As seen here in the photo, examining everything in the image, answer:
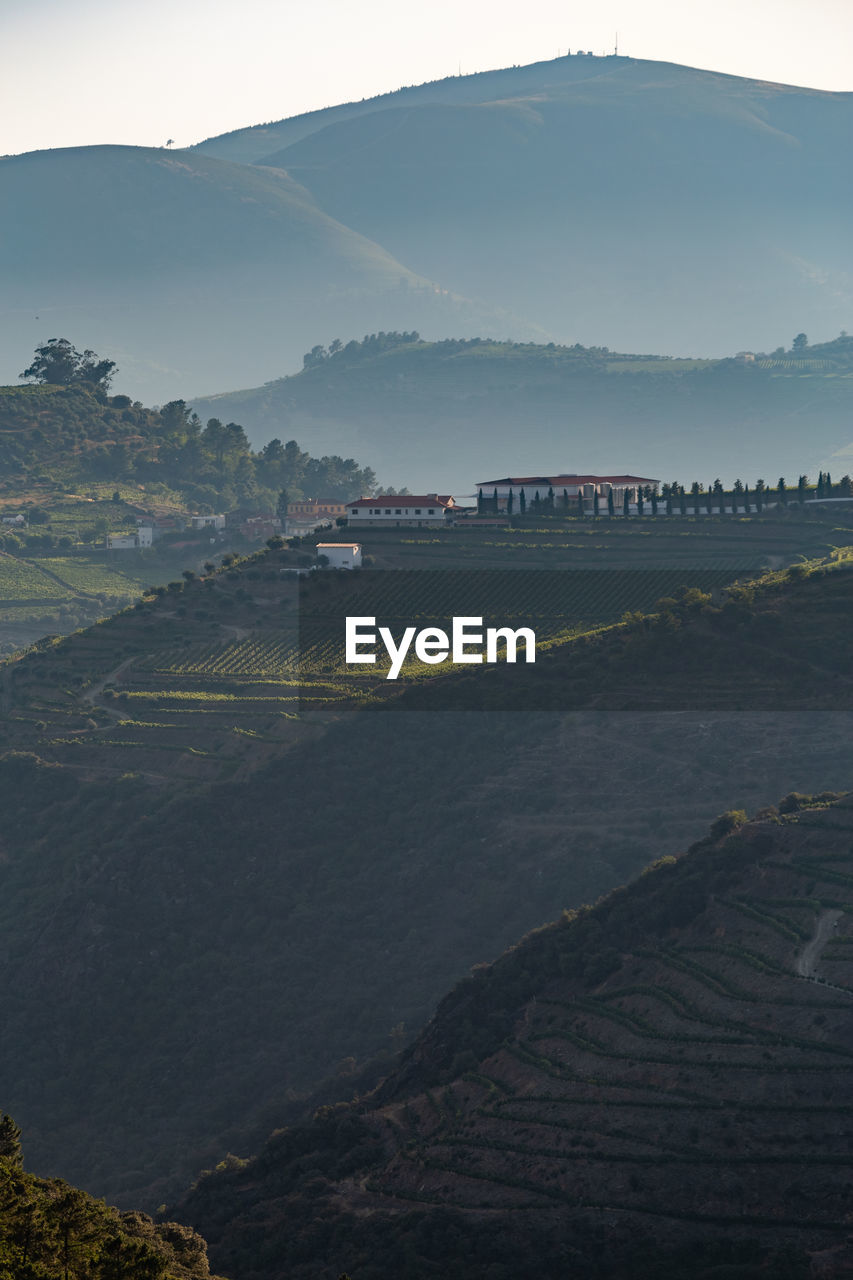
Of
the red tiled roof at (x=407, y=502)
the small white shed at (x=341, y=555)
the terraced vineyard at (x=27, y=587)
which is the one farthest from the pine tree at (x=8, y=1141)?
the terraced vineyard at (x=27, y=587)

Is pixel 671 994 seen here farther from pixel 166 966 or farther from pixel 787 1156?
pixel 166 966

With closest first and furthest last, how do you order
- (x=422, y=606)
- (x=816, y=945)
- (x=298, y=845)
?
(x=816, y=945) → (x=298, y=845) → (x=422, y=606)

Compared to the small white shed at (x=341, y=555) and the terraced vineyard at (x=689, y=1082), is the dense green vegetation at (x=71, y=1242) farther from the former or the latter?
the small white shed at (x=341, y=555)

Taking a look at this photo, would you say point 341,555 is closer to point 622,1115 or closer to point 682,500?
point 682,500

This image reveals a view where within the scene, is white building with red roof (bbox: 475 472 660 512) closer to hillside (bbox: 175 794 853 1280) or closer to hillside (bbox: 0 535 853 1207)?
hillside (bbox: 0 535 853 1207)

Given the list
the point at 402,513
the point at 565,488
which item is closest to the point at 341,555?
the point at 402,513

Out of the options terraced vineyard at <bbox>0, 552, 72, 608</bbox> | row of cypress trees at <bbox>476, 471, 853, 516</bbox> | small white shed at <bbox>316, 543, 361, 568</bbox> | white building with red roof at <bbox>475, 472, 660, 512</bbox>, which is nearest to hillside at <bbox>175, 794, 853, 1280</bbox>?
small white shed at <bbox>316, 543, 361, 568</bbox>
